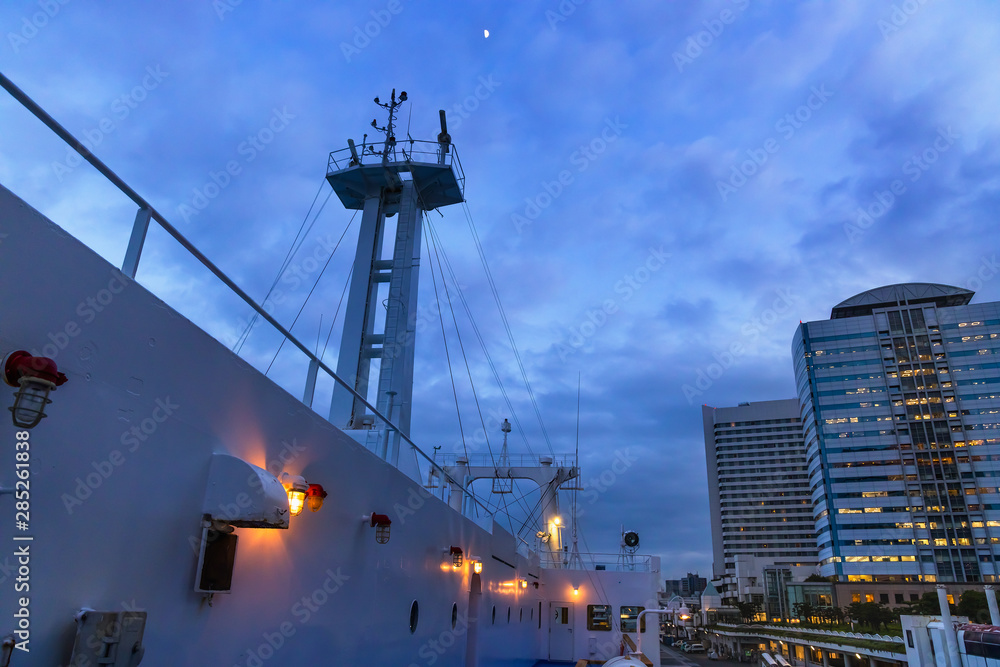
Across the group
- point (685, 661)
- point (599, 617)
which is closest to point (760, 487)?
point (685, 661)

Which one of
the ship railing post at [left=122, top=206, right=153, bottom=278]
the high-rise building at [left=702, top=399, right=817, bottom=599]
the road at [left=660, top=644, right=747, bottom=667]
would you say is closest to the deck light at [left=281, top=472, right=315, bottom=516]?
the ship railing post at [left=122, top=206, right=153, bottom=278]

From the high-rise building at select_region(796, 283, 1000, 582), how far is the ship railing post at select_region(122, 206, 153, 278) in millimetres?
105687

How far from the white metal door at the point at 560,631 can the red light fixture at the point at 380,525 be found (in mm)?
17275

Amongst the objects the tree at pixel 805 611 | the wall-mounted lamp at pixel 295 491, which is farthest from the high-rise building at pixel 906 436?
the wall-mounted lamp at pixel 295 491

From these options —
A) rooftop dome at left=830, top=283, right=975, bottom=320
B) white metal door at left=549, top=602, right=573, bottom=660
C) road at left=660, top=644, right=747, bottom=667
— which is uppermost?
rooftop dome at left=830, top=283, right=975, bottom=320

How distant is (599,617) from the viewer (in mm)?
22078

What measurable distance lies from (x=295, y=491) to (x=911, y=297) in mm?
121873

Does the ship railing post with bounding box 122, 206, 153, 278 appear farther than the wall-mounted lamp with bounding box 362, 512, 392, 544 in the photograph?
No

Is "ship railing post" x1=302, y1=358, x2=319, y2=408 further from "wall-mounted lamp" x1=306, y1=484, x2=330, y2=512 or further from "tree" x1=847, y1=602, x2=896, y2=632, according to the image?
"tree" x1=847, y1=602, x2=896, y2=632

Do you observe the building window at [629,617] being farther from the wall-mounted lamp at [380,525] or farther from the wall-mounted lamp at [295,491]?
the wall-mounted lamp at [295,491]

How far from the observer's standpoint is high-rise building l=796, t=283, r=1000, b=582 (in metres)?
86.6

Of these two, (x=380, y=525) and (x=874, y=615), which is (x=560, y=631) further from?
(x=874, y=615)

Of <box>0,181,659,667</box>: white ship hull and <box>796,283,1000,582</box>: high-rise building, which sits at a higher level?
<box>796,283,1000,582</box>: high-rise building

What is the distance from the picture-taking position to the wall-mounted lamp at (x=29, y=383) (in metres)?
2.84
